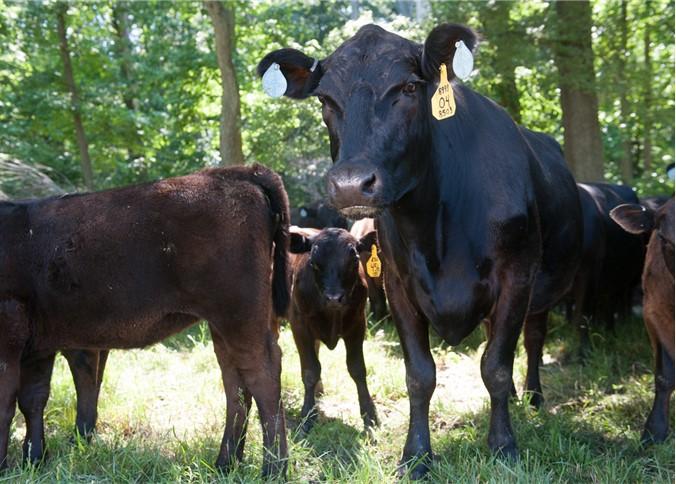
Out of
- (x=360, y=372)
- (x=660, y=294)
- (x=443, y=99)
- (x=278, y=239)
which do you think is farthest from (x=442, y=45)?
(x=360, y=372)

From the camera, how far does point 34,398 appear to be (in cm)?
521

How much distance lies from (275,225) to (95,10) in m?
12.4

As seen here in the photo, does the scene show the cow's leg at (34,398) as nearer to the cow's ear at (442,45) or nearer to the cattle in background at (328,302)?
the cattle in background at (328,302)

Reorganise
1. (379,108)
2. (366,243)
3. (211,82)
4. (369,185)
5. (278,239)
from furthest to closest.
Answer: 1. (211,82)
2. (366,243)
3. (278,239)
4. (379,108)
5. (369,185)

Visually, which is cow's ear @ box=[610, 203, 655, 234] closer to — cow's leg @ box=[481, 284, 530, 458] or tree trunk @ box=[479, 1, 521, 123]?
cow's leg @ box=[481, 284, 530, 458]

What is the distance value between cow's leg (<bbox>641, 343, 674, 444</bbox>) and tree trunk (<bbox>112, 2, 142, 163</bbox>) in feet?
38.3

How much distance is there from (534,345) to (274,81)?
11.3 ft

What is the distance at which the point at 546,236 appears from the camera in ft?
18.8

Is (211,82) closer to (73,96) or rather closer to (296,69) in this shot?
(73,96)

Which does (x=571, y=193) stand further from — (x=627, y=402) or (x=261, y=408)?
(x=261, y=408)

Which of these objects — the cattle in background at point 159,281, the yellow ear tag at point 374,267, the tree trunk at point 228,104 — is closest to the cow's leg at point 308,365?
the yellow ear tag at point 374,267

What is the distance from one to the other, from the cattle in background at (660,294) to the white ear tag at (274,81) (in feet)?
8.07

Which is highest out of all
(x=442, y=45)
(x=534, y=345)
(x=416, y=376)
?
(x=442, y=45)

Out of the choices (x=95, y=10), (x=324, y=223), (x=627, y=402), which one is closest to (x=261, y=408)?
(x=627, y=402)
